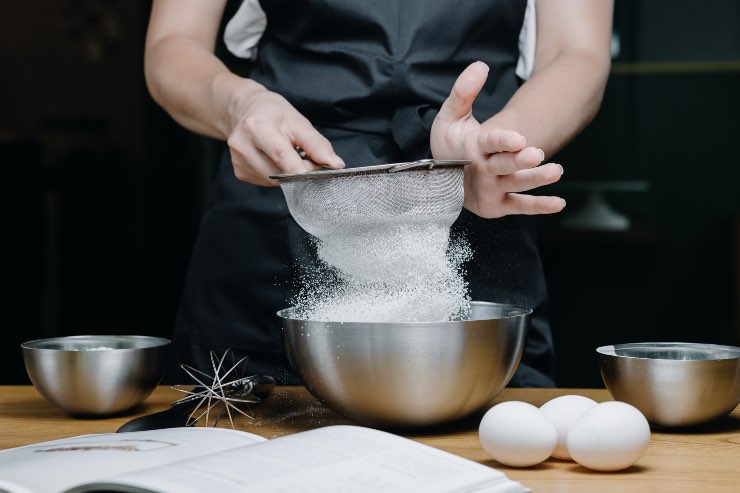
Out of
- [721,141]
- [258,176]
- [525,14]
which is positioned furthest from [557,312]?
[258,176]

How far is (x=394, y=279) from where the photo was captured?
1070 mm

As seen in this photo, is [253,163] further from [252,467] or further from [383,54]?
[252,467]

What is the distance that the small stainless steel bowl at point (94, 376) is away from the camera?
3.47 ft

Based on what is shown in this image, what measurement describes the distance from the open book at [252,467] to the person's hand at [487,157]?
360 millimetres

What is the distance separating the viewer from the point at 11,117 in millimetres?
5918

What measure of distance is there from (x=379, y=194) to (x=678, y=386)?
36 cm

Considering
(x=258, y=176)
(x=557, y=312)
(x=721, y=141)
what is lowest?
(x=557, y=312)

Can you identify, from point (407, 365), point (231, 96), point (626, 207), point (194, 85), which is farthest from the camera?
point (626, 207)

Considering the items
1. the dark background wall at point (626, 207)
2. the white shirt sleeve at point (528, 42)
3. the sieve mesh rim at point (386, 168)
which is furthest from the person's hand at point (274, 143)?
the dark background wall at point (626, 207)

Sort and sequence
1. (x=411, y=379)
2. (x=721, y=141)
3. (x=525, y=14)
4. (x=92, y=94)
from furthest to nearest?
(x=92, y=94), (x=721, y=141), (x=525, y=14), (x=411, y=379)

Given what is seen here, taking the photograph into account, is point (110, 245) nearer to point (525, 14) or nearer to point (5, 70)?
point (5, 70)

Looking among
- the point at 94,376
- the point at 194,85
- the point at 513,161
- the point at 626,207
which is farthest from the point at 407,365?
the point at 626,207

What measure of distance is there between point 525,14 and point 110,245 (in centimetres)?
342

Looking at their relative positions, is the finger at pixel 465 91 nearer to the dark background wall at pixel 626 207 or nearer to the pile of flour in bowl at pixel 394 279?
the pile of flour in bowl at pixel 394 279
